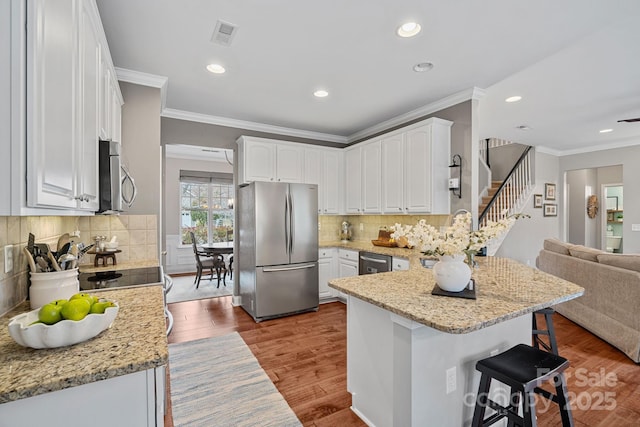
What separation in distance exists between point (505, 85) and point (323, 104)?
202 cm

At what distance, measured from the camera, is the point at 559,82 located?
3191mm

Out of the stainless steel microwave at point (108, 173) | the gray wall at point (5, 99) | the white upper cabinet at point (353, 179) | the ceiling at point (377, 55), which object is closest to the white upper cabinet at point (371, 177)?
the white upper cabinet at point (353, 179)

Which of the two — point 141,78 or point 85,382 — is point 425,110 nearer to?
point 141,78

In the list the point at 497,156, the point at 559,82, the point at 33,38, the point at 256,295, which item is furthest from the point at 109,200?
the point at 497,156

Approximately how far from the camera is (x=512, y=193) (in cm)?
603

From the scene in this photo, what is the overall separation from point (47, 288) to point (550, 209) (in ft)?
26.6

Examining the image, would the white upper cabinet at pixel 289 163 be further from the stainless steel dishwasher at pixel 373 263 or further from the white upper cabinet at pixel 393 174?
the stainless steel dishwasher at pixel 373 263

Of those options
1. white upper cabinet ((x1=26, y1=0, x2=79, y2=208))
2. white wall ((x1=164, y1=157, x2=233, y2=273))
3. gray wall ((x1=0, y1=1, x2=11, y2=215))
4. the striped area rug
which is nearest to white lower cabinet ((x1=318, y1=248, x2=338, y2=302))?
the striped area rug

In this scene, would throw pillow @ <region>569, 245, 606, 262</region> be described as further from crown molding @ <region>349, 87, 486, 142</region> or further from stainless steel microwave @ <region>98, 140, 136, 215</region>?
stainless steel microwave @ <region>98, 140, 136, 215</region>

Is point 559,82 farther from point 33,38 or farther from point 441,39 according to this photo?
point 33,38

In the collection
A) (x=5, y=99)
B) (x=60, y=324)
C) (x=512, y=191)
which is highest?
(x=512, y=191)

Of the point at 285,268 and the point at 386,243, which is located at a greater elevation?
the point at 386,243

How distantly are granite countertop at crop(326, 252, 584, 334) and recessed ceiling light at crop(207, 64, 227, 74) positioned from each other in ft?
7.30

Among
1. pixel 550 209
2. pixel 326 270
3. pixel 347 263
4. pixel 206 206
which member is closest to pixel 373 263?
pixel 347 263
